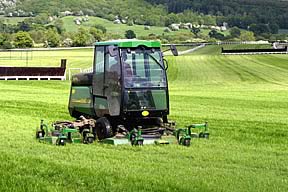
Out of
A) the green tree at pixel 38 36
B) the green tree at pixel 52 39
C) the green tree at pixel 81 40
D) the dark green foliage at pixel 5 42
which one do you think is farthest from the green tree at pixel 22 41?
the green tree at pixel 81 40

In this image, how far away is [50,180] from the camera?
1073 cm

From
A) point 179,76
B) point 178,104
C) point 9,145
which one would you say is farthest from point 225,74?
point 9,145

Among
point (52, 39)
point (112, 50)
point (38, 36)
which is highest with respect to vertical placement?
point (38, 36)

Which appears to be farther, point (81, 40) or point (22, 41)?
point (81, 40)

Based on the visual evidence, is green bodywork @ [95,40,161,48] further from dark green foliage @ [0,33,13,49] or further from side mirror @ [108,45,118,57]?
dark green foliage @ [0,33,13,49]

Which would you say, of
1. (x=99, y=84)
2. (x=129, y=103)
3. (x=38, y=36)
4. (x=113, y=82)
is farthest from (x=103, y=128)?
(x=38, y=36)

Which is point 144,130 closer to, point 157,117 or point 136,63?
point 157,117

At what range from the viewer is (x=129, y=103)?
51.8 feet

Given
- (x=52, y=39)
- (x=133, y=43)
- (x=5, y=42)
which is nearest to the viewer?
(x=133, y=43)

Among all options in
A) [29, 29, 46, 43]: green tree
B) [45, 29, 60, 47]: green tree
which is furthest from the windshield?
[29, 29, 46, 43]: green tree

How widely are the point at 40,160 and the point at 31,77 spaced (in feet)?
152

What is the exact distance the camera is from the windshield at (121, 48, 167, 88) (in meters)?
16.0

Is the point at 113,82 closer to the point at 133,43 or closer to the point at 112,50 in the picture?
the point at 112,50

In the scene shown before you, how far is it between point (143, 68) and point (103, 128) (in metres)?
1.85
